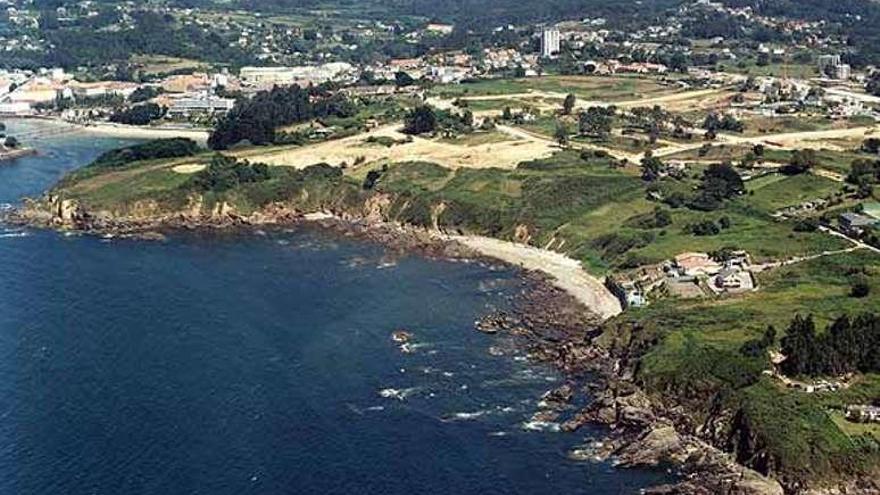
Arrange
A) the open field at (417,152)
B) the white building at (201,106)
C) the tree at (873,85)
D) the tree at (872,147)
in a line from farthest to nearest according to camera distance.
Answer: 1. the white building at (201,106)
2. the tree at (873,85)
3. the tree at (872,147)
4. the open field at (417,152)

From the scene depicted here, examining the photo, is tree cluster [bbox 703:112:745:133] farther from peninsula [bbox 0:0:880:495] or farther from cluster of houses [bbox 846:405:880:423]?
cluster of houses [bbox 846:405:880:423]

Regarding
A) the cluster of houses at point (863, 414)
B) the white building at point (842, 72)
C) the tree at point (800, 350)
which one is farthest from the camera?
the white building at point (842, 72)

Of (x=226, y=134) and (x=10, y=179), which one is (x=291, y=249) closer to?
(x=226, y=134)

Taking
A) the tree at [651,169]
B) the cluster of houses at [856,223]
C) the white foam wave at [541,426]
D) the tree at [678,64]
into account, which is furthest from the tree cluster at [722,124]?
the white foam wave at [541,426]

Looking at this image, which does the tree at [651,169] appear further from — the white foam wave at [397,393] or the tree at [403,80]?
the tree at [403,80]

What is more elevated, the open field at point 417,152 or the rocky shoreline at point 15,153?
the open field at point 417,152

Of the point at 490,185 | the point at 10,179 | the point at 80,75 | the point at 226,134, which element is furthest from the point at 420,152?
the point at 80,75

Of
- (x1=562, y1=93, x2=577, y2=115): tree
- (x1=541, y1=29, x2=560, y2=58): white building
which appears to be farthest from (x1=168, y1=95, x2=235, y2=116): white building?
(x1=541, y1=29, x2=560, y2=58): white building

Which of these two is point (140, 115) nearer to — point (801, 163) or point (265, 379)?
point (801, 163)
